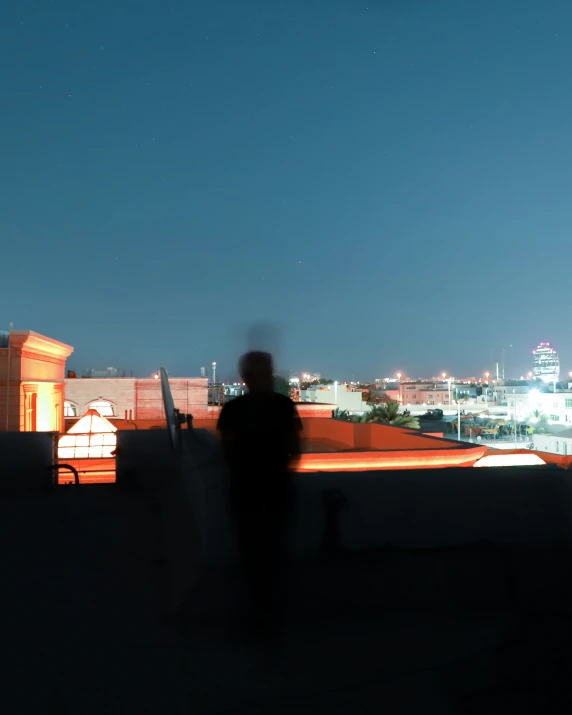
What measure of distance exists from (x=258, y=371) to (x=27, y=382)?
622 inches

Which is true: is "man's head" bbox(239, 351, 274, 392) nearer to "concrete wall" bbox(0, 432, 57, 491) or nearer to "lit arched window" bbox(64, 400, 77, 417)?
"concrete wall" bbox(0, 432, 57, 491)

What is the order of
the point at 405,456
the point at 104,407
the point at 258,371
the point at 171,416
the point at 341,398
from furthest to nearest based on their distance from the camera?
the point at 341,398, the point at 104,407, the point at 405,456, the point at 171,416, the point at 258,371

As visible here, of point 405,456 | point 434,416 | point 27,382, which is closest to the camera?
point 405,456

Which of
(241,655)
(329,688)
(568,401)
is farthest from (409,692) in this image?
(568,401)

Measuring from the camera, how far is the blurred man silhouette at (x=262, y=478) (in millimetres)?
2750

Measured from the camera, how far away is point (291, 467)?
284 cm

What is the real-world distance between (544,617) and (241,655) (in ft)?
5.45

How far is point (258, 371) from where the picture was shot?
114 inches

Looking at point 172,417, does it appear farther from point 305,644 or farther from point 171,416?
point 305,644

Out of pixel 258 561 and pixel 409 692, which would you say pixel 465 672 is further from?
pixel 258 561

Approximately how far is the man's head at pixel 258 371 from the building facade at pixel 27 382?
13598mm

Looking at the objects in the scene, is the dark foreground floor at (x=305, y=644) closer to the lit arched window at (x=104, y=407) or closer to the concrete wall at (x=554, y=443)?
the lit arched window at (x=104, y=407)

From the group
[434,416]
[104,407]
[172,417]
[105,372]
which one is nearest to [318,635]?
[172,417]

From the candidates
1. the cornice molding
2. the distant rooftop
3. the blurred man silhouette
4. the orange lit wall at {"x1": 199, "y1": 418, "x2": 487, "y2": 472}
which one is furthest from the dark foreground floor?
the distant rooftop
